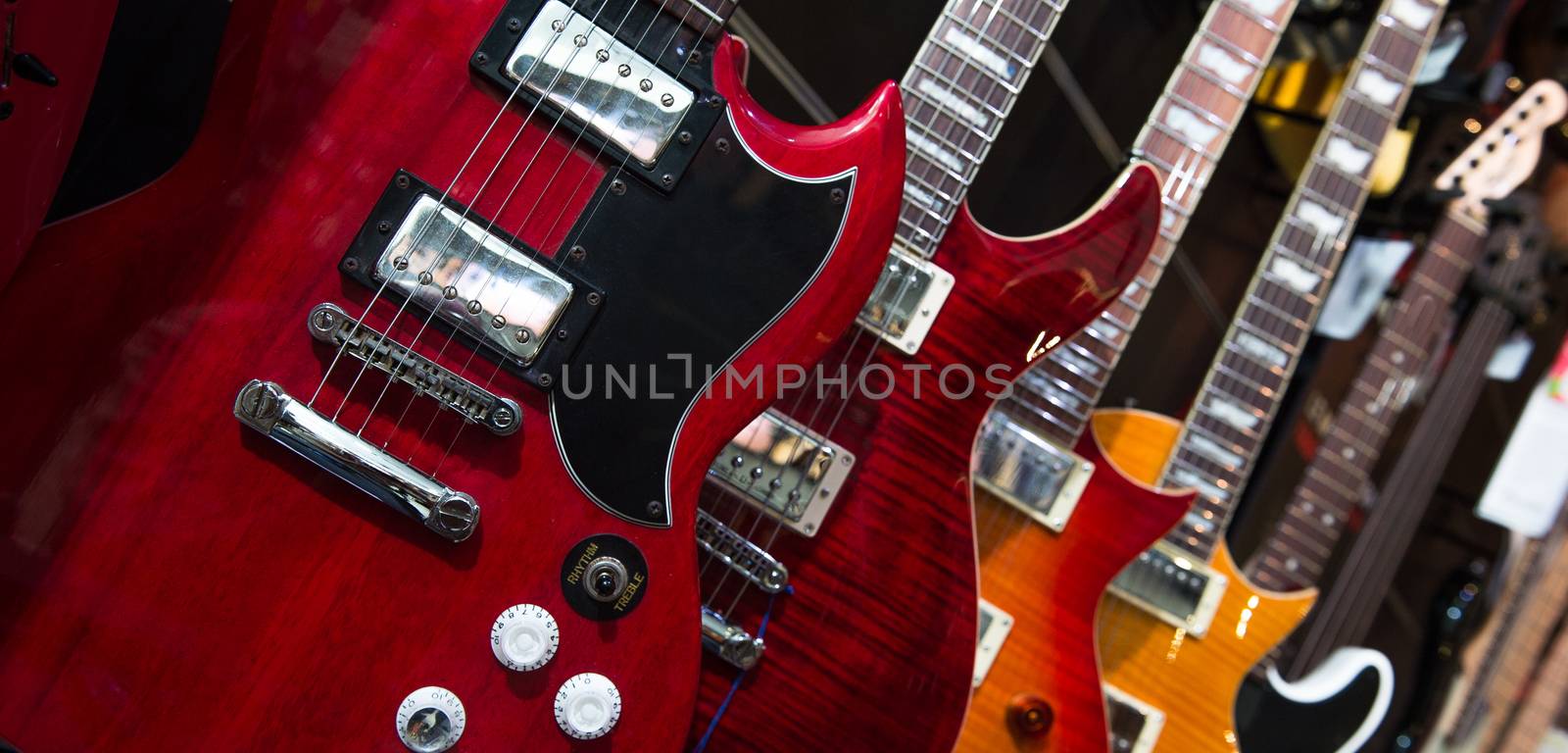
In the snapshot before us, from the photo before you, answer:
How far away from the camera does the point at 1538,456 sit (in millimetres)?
3000

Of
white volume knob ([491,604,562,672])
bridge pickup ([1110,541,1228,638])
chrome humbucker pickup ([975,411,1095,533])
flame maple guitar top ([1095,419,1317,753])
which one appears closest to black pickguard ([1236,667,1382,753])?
flame maple guitar top ([1095,419,1317,753])

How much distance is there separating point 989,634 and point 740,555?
482 millimetres

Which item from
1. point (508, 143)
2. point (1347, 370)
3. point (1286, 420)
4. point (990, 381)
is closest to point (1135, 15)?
point (1286, 420)

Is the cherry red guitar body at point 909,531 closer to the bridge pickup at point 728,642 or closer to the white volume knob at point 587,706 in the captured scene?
the bridge pickup at point 728,642

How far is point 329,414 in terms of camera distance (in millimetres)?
964

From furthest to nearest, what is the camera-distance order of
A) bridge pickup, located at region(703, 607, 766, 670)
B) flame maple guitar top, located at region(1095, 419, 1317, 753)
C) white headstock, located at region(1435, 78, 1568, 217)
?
white headstock, located at region(1435, 78, 1568, 217), flame maple guitar top, located at region(1095, 419, 1317, 753), bridge pickup, located at region(703, 607, 766, 670)

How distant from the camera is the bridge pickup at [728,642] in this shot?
1192mm

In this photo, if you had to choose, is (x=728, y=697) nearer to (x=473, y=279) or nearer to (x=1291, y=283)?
(x=473, y=279)

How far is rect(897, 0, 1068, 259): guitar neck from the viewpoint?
1.39 metres

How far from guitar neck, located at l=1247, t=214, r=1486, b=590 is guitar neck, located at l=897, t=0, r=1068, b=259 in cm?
126

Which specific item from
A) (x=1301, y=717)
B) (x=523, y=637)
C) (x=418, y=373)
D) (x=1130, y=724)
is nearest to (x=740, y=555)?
(x=523, y=637)

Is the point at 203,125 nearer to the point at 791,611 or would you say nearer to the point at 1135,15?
the point at 791,611

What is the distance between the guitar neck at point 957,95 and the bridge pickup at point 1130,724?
0.86m

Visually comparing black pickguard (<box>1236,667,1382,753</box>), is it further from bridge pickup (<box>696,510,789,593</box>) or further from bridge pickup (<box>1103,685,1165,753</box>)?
bridge pickup (<box>696,510,789,593</box>)
